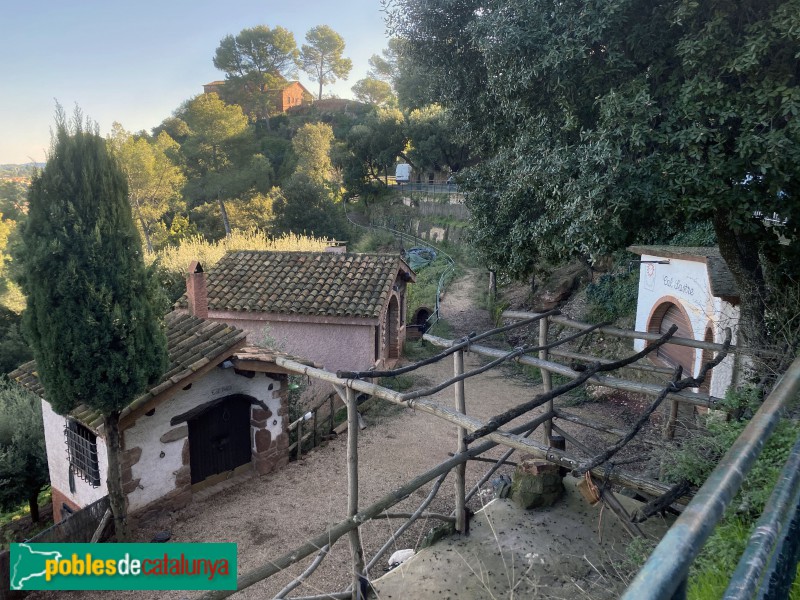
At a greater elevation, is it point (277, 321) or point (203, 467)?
point (277, 321)

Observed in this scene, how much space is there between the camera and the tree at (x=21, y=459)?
33.8 feet

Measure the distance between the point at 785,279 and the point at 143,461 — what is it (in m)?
9.25

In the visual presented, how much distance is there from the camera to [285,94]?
195ft

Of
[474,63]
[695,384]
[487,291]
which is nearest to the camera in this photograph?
[695,384]

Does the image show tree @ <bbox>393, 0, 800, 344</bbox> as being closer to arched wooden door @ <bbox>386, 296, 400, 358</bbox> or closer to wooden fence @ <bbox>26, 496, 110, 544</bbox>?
wooden fence @ <bbox>26, 496, 110, 544</bbox>

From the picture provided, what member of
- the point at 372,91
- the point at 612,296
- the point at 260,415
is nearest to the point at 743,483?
the point at 260,415

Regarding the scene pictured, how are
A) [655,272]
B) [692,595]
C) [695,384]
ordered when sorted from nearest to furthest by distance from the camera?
[692,595]
[695,384]
[655,272]

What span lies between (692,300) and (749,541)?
10.2 metres

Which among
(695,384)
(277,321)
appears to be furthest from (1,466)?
(695,384)

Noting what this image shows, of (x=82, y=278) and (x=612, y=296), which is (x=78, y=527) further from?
→ (x=612, y=296)

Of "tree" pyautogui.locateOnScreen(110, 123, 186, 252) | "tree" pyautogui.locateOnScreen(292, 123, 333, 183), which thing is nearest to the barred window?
"tree" pyautogui.locateOnScreen(110, 123, 186, 252)

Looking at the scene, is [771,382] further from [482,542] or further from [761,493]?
[482,542]

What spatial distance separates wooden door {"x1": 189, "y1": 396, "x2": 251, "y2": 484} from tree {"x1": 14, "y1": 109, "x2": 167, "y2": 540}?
207cm

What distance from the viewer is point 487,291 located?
24188mm
